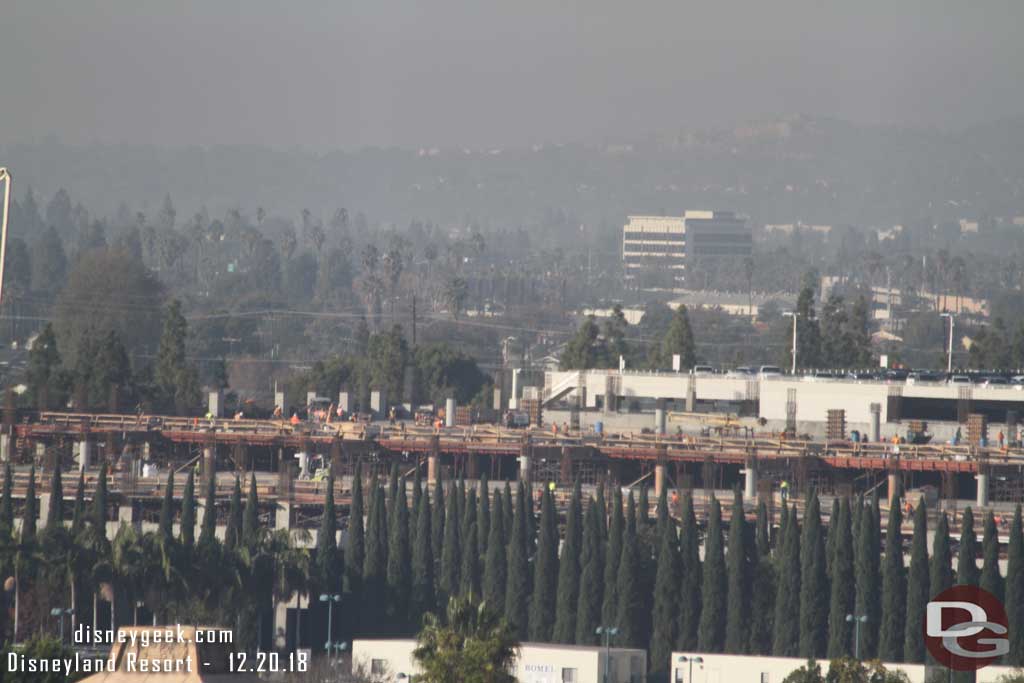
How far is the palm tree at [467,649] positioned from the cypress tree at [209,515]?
1839 centimetres

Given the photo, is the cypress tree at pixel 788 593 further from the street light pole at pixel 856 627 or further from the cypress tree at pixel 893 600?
the cypress tree at pixel 893 600

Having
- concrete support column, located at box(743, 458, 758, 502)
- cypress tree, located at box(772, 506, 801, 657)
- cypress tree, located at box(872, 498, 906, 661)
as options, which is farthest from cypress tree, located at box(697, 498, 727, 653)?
concrete support column, located at box(743, 458, 758, 502)

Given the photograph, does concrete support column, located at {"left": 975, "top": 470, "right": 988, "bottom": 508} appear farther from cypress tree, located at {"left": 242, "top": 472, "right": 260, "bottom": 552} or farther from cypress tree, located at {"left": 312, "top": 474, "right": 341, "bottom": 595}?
cypress tree, located at {"left": 242, "top": 472, "right": 260, "bottom": 552}

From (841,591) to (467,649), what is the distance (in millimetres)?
18150

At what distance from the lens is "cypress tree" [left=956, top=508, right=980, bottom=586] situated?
2285 inches

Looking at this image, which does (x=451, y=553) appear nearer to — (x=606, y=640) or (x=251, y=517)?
(x=251, y=517)

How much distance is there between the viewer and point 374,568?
6500 cm

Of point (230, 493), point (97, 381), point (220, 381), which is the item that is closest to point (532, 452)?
point (230, 493)

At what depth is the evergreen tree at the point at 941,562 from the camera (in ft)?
192

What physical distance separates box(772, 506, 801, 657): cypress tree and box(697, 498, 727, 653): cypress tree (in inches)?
56.3

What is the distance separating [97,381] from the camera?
4247 inches

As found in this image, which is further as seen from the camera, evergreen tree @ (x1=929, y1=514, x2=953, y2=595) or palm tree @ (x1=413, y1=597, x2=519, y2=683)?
evergreen tree @ (x1=929, y1=514, x2=953, y2=595)

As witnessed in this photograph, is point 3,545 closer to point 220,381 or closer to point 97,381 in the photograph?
point 97,381

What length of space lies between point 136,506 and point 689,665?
2205 cm
